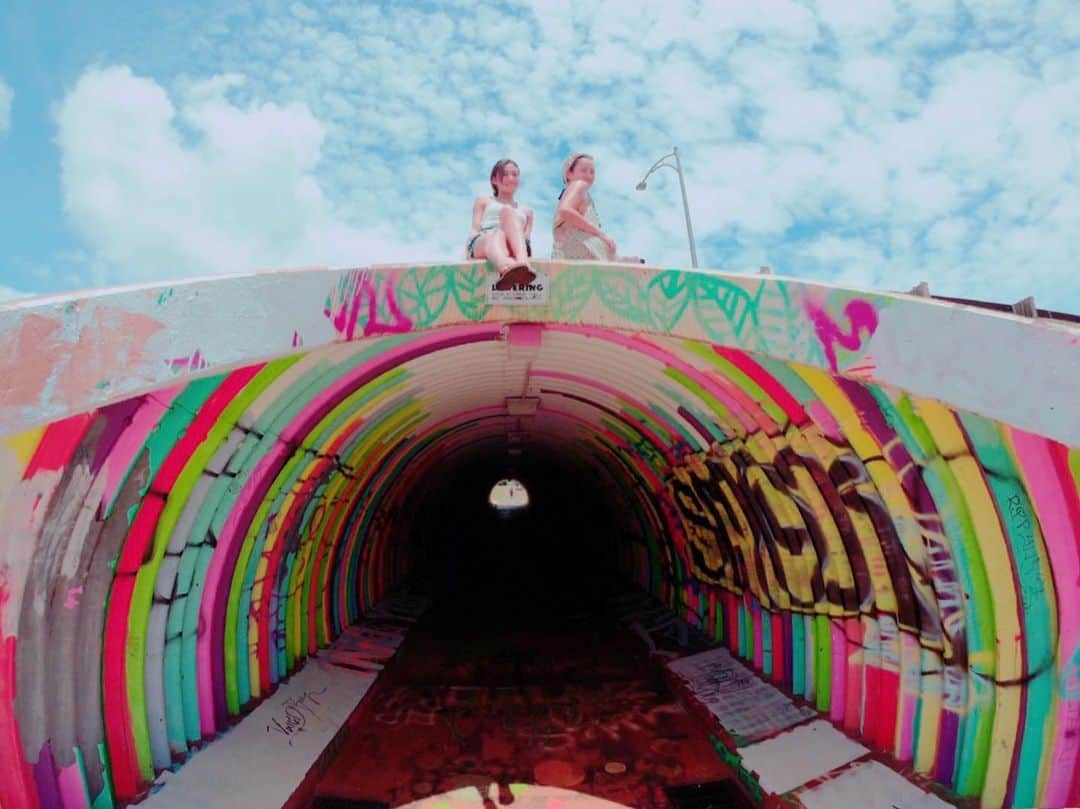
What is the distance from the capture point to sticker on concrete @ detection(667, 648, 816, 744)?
608 centimetres

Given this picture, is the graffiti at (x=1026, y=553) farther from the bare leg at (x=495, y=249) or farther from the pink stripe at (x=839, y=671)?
the bare leg at (x=495, y=249)

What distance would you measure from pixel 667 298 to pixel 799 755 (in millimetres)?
3471

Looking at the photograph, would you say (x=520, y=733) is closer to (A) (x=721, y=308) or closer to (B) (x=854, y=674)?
(B) (x=854, y=674)

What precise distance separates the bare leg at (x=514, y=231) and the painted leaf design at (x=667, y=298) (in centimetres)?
101

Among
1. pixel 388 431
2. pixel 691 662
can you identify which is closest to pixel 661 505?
pixel 691 662

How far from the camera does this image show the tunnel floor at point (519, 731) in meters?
5.71

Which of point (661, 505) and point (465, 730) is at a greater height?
point (661, 505)

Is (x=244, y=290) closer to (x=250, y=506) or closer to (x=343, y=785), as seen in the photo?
(x=250, y=506)

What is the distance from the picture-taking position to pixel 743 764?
5.67 m

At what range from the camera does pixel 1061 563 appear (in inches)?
145

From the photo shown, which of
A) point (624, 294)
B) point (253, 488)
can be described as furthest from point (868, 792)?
point (253, 488)

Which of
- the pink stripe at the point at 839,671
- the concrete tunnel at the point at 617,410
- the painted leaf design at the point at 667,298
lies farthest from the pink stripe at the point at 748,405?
the pink stripe at the point at 839,671

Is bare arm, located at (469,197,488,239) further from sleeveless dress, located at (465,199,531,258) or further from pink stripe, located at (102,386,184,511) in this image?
pink stripe, located at (102,386,184,511)

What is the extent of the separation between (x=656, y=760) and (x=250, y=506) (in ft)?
12.6
